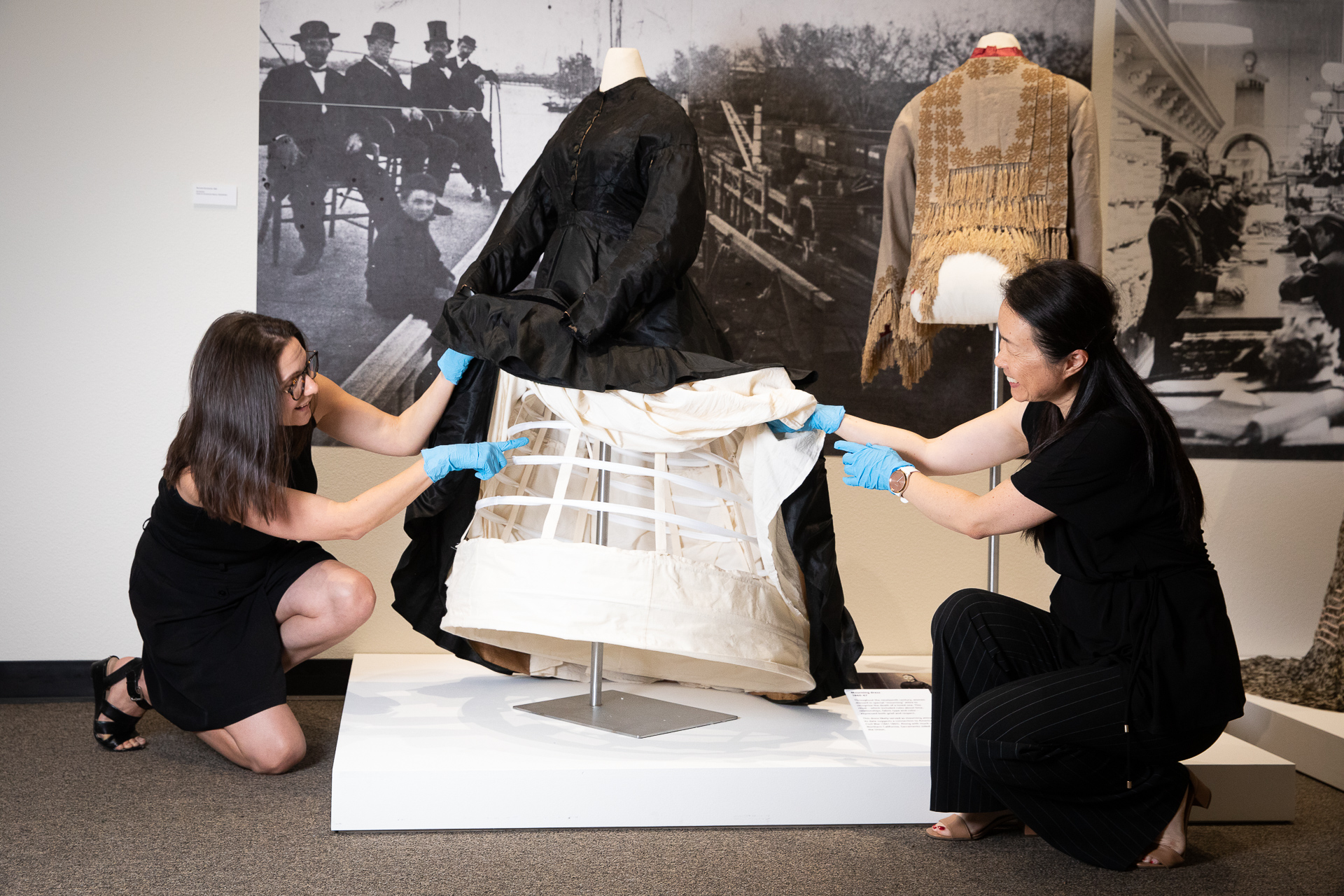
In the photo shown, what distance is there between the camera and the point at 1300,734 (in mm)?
2812

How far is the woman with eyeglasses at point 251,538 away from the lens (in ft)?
7.80

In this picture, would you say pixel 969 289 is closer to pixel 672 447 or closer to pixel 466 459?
pixel 672 447

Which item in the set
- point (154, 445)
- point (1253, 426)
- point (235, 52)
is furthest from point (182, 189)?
point (1253, 426)

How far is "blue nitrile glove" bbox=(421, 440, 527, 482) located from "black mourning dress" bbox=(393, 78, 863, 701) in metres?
0.11

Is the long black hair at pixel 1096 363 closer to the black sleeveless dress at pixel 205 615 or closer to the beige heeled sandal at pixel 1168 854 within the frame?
the beige heeled sandal at pixel 1168 854

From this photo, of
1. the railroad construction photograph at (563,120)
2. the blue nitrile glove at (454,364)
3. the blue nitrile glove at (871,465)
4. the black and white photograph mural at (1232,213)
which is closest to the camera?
the blue nitrile glove at (871,465)

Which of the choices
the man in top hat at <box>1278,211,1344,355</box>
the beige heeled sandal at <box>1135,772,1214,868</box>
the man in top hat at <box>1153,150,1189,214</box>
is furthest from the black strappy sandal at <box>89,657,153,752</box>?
the man in top hat at <box>1278,211,1344,355</box>

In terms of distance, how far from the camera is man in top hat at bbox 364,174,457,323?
11.0 feet

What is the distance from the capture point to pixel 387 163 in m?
3.33

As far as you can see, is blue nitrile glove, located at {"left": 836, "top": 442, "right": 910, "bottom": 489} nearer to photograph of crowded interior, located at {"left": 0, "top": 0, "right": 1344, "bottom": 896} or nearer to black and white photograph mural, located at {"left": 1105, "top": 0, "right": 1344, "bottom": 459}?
photograph of crowded interior, located at {"left": 0, "top": 0, "right": 1344, "bottom": 896}

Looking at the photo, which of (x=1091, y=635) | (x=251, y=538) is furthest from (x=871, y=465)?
(x=251, y=538)

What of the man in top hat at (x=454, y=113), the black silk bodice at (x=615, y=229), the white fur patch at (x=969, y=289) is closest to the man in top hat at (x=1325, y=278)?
the white fur patch at (x=969, y=289)

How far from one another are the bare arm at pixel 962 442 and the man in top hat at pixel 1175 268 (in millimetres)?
1427

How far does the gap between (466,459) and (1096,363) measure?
1275 mm
